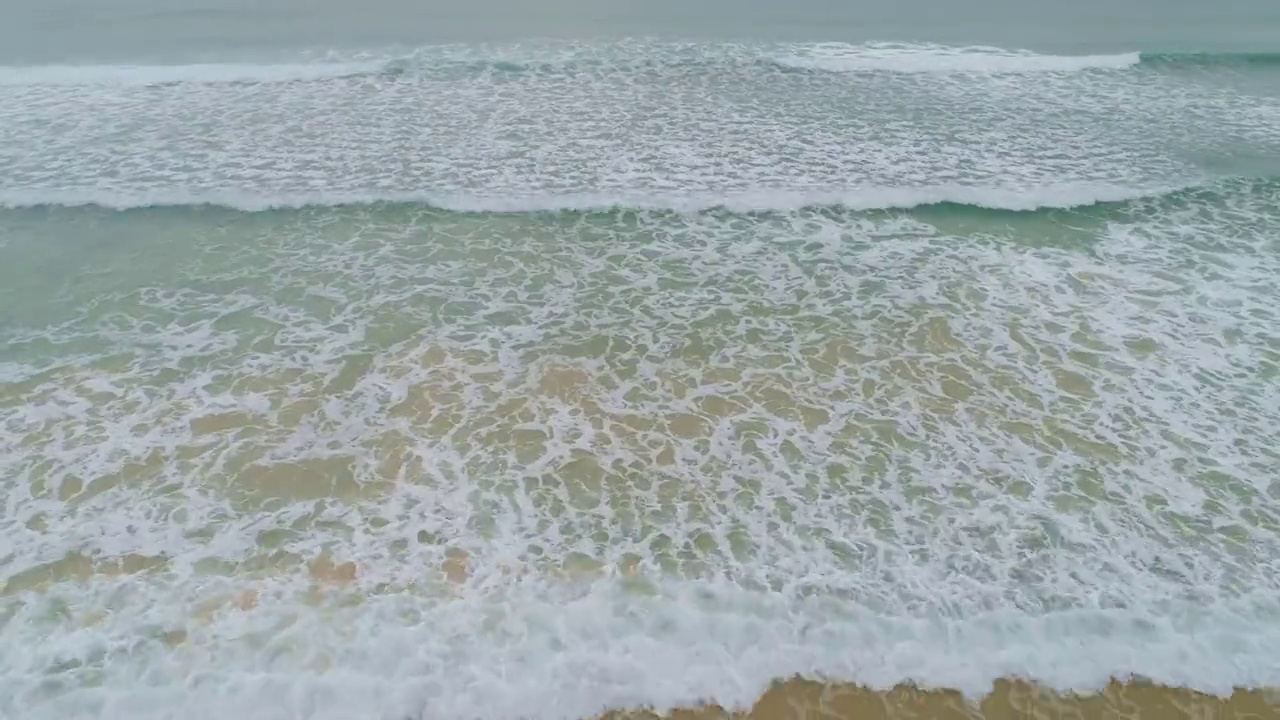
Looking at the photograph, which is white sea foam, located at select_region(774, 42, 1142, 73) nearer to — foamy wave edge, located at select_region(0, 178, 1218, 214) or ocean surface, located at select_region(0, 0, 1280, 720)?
ocean surface, located at select_region(0, 0, 1280, 720)

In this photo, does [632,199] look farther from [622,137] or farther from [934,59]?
[934,59]

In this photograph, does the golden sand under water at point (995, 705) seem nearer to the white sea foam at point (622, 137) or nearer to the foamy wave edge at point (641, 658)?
the foamy wave edge at point (641, 658)

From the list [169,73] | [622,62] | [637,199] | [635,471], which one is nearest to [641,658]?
[635,471]

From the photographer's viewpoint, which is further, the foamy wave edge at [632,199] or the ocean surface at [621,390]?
the foamy wave edge at [632,199]

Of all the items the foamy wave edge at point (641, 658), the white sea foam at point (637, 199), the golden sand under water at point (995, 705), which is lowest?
the golden sand under water at point (995, 705)

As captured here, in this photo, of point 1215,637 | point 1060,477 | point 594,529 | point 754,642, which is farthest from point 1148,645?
point 594,529

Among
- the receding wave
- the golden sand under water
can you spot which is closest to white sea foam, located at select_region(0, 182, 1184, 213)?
the receding wave

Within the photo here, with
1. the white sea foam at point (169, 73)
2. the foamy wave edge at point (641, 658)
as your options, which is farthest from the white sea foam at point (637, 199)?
the foamy wave edge at point (641, 658)
